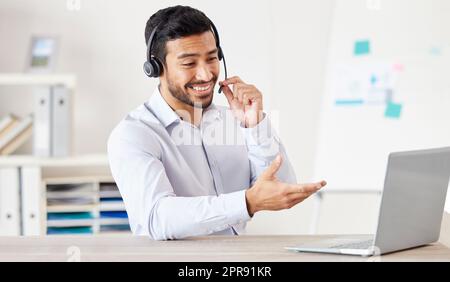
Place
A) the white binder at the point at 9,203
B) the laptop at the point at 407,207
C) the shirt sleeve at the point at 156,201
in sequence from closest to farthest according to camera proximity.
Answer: the laptop at the point at 407,207 → the shirt sleeve at the point at 156,201 → the white binder at the point at 9,203

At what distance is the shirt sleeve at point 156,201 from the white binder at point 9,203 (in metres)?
1.48

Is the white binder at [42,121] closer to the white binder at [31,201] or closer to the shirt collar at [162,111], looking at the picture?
the white binder at [31,201]

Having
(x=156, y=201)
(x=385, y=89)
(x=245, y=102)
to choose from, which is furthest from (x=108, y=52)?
(x=156, y=201)

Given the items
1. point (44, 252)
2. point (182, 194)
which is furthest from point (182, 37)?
point (44, 252)

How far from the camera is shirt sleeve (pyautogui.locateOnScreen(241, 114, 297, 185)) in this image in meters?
1.93

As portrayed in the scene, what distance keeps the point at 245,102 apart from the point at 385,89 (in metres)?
1.56

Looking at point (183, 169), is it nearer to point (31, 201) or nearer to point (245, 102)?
point (245, 102)

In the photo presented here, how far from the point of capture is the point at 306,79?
3611mm

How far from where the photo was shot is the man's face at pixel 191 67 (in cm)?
203

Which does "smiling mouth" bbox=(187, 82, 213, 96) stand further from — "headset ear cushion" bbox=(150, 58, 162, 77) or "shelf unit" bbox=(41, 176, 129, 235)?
"shelf unit" bbox=(41, 176, 129, 235)

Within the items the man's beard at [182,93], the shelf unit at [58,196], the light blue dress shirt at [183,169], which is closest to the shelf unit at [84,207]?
the shelf unit at [58,196]

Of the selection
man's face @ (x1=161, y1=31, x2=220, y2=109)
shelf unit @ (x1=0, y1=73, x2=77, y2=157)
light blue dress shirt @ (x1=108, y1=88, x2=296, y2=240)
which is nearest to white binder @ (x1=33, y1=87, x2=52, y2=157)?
shelf unit @ (x1=0, y1=73, x2=77, y2=157)

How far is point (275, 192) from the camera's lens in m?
1.43
